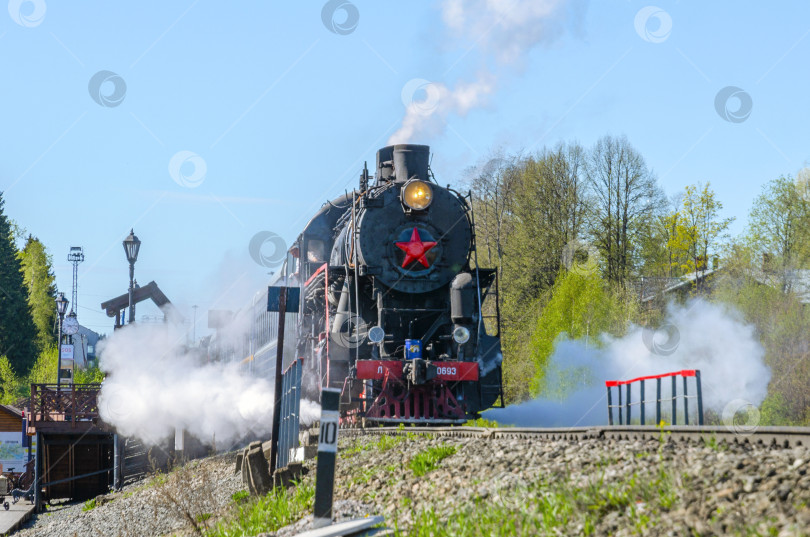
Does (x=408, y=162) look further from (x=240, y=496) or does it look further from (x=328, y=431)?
(x=328, y=431)

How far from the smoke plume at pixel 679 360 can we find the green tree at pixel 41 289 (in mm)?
47456

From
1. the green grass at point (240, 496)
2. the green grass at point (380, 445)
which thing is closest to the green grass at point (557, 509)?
the green grass at point (380, 445)

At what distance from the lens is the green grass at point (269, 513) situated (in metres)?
8.43

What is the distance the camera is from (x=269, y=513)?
885 cm

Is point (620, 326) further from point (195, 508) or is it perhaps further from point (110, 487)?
point (195, 508)

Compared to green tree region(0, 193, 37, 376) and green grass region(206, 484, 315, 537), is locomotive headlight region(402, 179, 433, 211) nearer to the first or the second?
green grass region(206, 484, 315, 537)

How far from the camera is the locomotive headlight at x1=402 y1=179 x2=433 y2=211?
15.0 meters

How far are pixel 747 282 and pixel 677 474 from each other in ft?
88.7

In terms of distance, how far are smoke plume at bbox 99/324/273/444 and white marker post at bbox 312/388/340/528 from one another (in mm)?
14558

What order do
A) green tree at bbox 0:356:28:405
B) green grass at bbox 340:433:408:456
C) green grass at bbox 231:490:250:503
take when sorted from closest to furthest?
green grass at bbox 340:433:408:456
green grass at bbox 231:490:250:503
green tree at bbox 0:356:28:405

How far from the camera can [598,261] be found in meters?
37.3

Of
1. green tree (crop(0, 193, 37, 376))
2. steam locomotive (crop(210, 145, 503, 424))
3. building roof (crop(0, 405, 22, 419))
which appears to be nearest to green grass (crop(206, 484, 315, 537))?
steam locomotive (crop(210, 145, 503, 424))

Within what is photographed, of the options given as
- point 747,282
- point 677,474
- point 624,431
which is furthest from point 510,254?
point 677,474

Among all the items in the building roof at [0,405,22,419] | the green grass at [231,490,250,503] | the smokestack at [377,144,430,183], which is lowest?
the building roof at [0,405,22,419]
